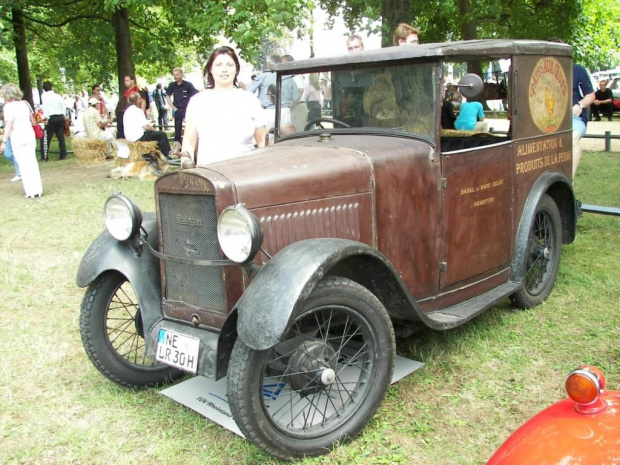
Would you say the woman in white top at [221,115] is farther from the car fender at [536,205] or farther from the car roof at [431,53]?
the car fender at [536,205]

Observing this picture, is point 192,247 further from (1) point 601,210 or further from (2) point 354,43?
(1) point 601,210

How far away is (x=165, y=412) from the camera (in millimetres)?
3246

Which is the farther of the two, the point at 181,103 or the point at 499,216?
the point at 181,103

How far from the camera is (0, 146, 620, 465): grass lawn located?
2.88m

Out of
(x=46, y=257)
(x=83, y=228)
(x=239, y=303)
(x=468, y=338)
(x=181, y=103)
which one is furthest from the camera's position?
(x=181, y=103)

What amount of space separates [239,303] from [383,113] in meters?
1.61

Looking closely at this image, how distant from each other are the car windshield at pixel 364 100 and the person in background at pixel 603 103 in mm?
18637

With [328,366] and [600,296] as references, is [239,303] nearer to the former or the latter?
[328,366]

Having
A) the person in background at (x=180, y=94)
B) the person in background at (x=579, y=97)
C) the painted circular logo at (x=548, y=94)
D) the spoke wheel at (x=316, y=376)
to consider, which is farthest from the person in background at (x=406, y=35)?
the person in background at (x=180, y=94)

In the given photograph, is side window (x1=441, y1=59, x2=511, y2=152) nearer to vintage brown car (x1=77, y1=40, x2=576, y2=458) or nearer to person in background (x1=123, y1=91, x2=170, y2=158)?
vintage brown car (x1=77, y1=40, x2=576, y2=458)

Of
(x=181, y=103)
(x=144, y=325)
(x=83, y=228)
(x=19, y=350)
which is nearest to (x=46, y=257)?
(x=83, y=228)

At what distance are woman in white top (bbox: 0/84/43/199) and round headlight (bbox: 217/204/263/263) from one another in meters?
7.93

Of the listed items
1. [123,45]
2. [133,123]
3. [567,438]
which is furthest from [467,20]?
[567,438]

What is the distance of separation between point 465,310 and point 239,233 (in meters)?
1.64
